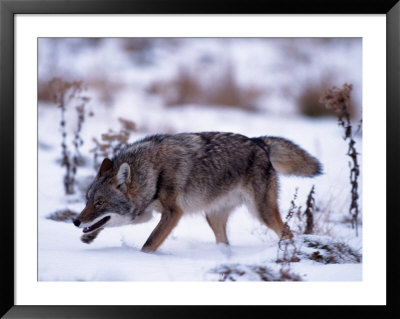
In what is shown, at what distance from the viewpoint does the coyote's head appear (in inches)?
242

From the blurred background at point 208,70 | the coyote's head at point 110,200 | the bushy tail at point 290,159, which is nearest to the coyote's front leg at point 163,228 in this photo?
the coyote's head at point 110,200

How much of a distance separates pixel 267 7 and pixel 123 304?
3080 millimetres

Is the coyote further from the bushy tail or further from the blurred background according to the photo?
the blurred background

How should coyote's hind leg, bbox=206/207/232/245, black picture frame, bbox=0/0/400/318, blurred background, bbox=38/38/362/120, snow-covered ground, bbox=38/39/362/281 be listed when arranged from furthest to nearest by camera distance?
1. coyote's hind leg, bbox=206/207/232/245
2. blurred background, bbox=38/38/362/120
3. snow-covered ground, bbox=38/39/362/281
4. black picture frame, bbox=0/0/400/318

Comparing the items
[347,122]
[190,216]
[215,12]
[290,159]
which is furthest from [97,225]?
[347,122]

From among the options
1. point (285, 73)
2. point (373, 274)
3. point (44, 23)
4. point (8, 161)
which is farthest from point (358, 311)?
point (44, 23)

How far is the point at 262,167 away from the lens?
6.62 metres

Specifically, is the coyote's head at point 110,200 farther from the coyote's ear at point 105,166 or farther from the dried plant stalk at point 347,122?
the dried plant stalk at point 347,122

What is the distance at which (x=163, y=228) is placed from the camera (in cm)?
621

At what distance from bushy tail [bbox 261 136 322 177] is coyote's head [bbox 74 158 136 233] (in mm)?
1763

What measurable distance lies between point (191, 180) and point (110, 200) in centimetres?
93

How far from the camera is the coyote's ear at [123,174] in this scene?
20.3 feet

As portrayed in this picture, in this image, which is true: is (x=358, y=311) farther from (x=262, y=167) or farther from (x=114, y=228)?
(x=114, y=228)

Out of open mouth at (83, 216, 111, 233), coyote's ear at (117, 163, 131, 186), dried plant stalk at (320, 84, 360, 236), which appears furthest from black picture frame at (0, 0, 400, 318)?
coyote's ear at (117, 163, 131, 186)
